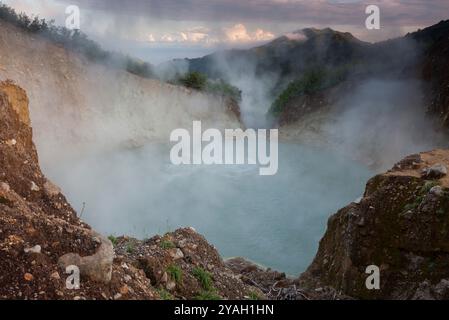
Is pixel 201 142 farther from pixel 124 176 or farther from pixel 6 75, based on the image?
pixel 6 75

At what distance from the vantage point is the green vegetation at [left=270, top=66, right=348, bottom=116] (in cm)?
4031

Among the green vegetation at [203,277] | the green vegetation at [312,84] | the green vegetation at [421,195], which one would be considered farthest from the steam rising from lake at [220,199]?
the green vegetation at [312,84]

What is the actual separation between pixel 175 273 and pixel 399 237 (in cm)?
421

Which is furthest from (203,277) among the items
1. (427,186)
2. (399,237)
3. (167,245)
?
(427,186)

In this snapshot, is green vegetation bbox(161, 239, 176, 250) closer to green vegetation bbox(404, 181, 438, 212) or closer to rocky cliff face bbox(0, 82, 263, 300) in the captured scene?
rocky cliff face bbox(0, 82, 263, 300)

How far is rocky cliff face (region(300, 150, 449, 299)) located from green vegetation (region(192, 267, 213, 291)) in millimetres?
3113

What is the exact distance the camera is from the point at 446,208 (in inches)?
306

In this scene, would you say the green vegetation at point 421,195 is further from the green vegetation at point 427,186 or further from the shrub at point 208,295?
the shrub at point 208,295

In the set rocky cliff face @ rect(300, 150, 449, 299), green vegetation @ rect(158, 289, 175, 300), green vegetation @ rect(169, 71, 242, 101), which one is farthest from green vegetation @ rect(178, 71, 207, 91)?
green vegetation @ rect(158, 289, 175, 300)

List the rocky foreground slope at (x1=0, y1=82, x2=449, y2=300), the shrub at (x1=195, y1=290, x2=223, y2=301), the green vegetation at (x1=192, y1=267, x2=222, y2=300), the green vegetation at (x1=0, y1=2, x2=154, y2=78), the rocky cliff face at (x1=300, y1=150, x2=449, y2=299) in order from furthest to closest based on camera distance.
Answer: the green vegetation at (x1=0, y1=2, x2=154, y2=78) < the rocky cliff face at (x1=300, y1=150, x2=449, y2=299) < the green vegetation at (x1=192, y1=267, x2=222, y2=300) < the shrub at (x1=195, y1=290, x2=223, y2=301) < the rocky foreground slope at (x1=0, y1=82, x2=449, y2=300)

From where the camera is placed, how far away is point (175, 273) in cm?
643

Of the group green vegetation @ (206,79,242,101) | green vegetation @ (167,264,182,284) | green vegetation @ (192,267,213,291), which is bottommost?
green vegetation @ (192,267,213,291)
